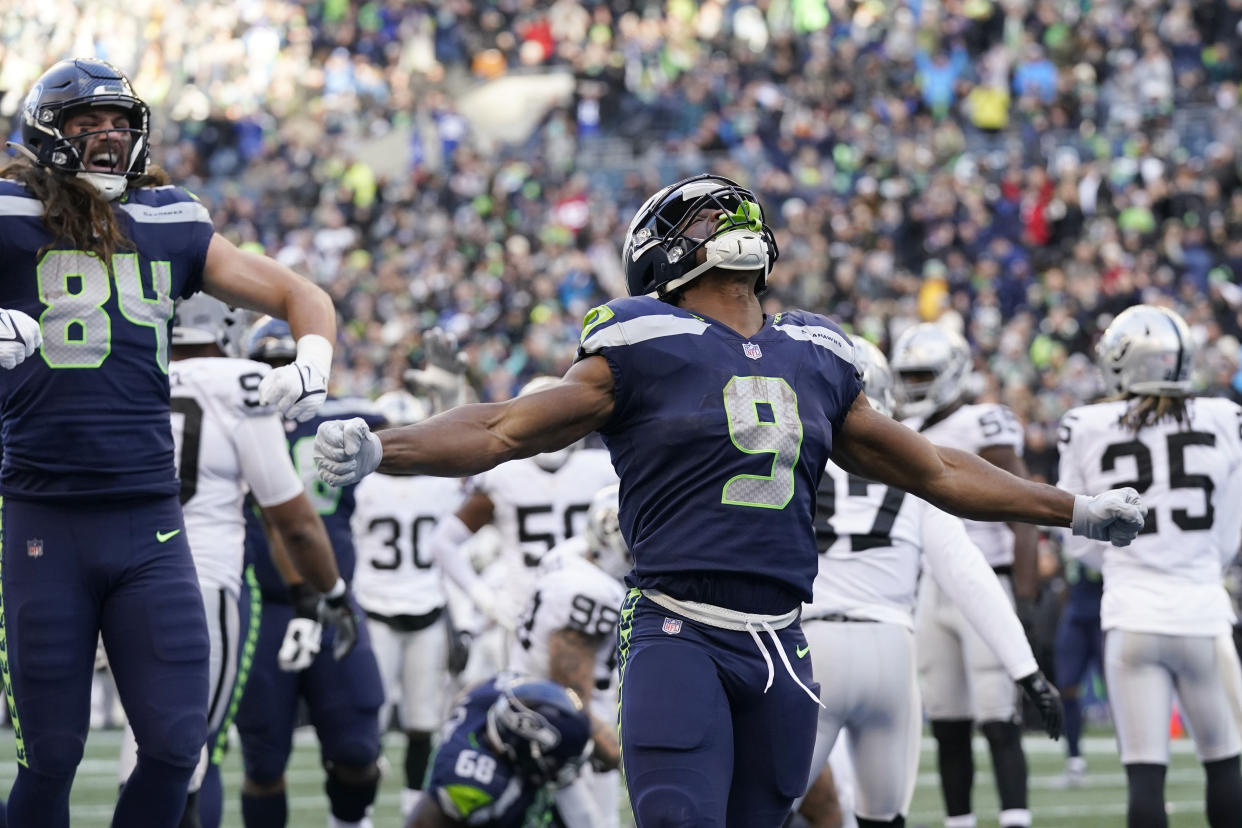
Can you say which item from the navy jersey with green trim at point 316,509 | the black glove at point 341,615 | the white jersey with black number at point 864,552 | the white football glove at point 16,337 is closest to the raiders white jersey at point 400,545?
the navy jersey with green trim at point 316,509

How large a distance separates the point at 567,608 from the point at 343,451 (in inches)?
121

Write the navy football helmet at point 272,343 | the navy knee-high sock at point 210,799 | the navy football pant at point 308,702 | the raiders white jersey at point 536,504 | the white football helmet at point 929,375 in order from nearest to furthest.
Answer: the navy knee-high sock at point 210,799 → the navy football pant at point 308,702 → the navy football helmet at point 272,343 → the white football helmet at point 929,375 → the raiders white jersey at point 536,504

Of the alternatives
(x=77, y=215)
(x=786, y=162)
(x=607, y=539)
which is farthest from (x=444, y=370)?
(x=786, y=162)

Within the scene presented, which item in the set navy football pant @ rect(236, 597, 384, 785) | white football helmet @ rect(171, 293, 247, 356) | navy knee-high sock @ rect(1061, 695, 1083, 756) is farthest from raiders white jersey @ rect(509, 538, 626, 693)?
navy knee-high sock @ rect(1061, 695, 1083, 756)

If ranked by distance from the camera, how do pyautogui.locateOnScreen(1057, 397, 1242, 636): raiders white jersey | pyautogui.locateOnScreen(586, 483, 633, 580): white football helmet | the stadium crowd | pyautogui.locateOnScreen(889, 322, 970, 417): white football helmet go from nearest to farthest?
pyautogui.locateOnScreen(1057, 397, 1242, 636): raiders white jersey → pyautogui.locateOnScreen(586, 483, 633, 580): white football helmet → pyautogui.locateOnScreen(889, 322, 970, 417): white football helmet → the stadium crowd

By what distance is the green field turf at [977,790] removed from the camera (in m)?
9.12

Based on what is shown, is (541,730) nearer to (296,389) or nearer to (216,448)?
(216,448)

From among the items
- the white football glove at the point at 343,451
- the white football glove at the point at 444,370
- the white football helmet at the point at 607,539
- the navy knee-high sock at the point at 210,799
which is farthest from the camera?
the white football glove at the point at 444,370

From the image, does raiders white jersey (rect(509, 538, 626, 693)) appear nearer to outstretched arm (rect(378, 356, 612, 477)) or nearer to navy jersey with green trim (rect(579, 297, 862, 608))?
navy jersey with green trim (rect(579, 297, 862, 608))

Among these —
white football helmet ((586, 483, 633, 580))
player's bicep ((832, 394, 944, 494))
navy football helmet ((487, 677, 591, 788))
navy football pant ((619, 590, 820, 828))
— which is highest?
player's bicep ((832, 394, 944, 494))

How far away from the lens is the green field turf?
9.12 meters

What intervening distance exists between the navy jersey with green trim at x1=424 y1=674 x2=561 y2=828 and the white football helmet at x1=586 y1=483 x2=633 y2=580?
0.82 metres

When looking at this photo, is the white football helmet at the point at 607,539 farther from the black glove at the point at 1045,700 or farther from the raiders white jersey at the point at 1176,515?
the raiders white jersey at the point at 1176,515

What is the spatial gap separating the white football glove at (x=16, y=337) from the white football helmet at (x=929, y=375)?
14.4 feet
